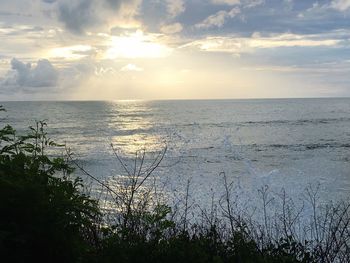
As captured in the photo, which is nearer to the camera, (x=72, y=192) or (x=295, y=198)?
(x=72, y=192)

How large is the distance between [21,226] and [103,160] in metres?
26.2

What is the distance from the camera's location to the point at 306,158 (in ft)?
98.7

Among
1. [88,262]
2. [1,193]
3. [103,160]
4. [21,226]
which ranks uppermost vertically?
[1,193]

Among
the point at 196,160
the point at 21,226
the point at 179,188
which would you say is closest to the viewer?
the point at 21,226

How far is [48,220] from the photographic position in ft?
15.0

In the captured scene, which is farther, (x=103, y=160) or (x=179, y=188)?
(x=103, y=160)

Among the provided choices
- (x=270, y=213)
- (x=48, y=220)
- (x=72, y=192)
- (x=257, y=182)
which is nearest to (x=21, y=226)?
(x=48, y=220)

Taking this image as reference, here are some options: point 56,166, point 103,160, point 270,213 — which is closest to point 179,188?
point 270,213

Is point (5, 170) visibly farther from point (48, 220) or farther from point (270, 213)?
point (270, 213)

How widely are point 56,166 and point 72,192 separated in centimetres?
40

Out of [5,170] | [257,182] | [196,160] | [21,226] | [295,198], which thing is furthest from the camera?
[196,160]

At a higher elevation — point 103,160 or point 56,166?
point 56,166

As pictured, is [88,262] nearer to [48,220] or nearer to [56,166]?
[48,220]

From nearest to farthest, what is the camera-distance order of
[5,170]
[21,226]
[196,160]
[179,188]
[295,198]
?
[21,226], [5,170], [295,198], [179,188], [196,160]
